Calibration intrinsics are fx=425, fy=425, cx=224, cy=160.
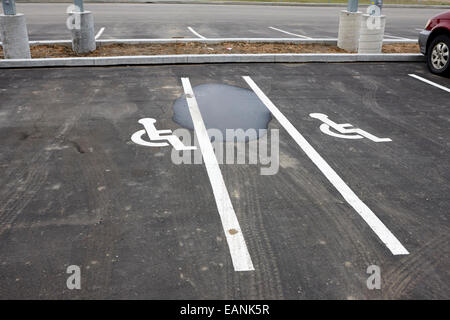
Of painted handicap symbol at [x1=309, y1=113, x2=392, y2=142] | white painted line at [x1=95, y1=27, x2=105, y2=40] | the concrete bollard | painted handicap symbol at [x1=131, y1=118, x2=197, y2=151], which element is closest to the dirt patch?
the concrete bollard

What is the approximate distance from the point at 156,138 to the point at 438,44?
7.60 meters

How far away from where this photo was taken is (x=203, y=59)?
10.5 m

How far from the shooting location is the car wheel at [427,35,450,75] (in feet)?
32.3

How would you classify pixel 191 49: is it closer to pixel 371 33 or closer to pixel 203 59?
pixel 203 59

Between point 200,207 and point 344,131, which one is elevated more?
point 344,131

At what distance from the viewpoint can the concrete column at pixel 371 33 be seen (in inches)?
446

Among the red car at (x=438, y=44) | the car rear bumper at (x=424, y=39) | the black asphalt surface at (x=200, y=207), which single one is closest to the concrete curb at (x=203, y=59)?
the car rear bumper at (x=424, y=39)

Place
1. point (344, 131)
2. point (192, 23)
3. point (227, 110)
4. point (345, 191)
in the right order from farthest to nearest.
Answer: point (192, 23) → point (227, 110) → point (344, 131) → point (345, 191)

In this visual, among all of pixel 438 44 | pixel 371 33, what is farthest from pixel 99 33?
pixel 438 44

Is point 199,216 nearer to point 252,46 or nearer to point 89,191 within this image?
point 89,191

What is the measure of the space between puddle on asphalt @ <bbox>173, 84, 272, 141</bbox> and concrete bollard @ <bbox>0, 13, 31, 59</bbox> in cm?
453

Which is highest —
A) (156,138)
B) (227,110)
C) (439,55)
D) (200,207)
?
(439,55)
